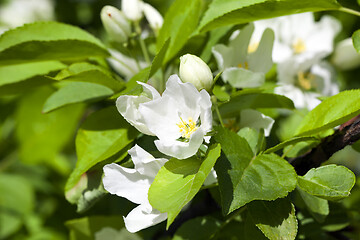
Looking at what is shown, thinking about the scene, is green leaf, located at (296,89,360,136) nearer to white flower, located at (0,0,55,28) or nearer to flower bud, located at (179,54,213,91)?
flower bud, located at (179,54,213,91)

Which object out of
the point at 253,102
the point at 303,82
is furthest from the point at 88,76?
the point at 303,82

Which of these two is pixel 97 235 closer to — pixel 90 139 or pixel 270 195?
pixel 90 139

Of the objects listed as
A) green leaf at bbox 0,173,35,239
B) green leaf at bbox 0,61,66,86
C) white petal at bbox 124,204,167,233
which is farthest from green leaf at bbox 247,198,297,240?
green leaf at bbox 0,173,35,239

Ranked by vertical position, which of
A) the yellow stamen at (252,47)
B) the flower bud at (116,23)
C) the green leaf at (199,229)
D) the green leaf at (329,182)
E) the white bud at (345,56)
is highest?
the flower bud at (116,23)

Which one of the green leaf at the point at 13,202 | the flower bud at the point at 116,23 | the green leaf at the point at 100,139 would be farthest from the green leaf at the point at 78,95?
the green leaf at the point at 13,202

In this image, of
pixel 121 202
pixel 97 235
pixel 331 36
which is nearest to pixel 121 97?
pixel 97 235

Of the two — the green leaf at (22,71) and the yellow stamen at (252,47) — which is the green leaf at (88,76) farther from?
the yellow stamen at (252,47)

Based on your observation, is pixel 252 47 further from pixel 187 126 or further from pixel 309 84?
pixel 187 126
